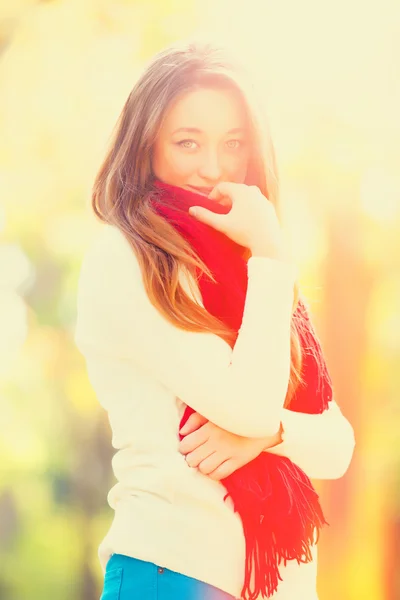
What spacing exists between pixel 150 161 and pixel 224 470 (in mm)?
531

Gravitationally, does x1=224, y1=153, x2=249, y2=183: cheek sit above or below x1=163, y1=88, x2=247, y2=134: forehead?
below

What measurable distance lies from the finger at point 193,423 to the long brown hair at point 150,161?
0.12 m

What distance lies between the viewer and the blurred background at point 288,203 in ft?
9.83

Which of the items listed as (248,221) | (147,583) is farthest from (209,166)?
(147,583)

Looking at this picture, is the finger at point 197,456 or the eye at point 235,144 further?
the eye at point 235,144

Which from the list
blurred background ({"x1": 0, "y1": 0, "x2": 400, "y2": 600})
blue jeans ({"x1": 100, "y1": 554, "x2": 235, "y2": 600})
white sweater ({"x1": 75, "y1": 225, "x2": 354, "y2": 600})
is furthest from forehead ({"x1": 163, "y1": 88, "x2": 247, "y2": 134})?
blurred background ({"x1": 0, "y1": 0, "x2": 400, "y2": 600})

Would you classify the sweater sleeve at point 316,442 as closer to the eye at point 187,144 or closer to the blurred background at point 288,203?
the eye at point 187,144

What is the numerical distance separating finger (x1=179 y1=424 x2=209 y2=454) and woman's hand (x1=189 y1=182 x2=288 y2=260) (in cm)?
28

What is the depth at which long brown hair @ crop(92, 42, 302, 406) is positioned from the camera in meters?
1.19

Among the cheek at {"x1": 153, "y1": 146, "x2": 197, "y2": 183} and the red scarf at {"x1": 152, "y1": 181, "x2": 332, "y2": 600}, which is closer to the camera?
the red scarf at {"x1": 152, "y1": 181, "x2": 332, "y2": 600}

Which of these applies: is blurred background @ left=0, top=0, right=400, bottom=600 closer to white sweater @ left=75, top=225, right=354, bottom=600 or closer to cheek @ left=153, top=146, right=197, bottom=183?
cheek @ left=153, top=146, right=197, bottom=183

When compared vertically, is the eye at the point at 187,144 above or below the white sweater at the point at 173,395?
above

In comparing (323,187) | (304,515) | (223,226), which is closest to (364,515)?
(323,187)

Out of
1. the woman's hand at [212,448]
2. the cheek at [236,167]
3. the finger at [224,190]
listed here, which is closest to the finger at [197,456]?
the woman's hand at [212,448]
